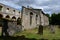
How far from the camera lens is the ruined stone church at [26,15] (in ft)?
98.2

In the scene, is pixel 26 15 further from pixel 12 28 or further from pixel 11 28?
pixel 11 28

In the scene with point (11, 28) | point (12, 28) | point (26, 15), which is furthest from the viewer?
point (26, 15)

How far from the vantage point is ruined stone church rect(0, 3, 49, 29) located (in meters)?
29.9

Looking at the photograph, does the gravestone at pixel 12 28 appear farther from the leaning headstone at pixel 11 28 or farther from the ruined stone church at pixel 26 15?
the ruined stone church at pixel 26 15

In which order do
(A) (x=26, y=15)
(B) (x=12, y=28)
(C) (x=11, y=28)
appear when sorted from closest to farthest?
(C) (x=11, y=28) → (B) (x=12, y=28) → (A) (x=26, y=15)

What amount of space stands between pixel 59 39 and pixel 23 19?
14.2 meters

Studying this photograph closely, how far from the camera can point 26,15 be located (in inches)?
1193

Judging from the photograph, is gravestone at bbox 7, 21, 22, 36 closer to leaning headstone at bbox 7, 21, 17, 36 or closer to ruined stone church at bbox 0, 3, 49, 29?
leaning headstone at bbox 7, 21, 17, 36

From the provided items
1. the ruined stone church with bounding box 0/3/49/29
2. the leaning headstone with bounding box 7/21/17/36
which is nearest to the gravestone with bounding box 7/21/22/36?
the leaning headstone with bounding box 7/21/17/36

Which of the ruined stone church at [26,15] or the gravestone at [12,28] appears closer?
the gravestone at [12,28]

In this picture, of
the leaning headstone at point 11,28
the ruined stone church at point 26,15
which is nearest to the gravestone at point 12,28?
the leaning headstone at point 11,28

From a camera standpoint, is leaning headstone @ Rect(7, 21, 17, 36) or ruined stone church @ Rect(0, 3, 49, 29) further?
ruined stone church @ Rect(0, 3, 49, 29)

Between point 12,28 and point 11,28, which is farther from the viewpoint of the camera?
point 12,28

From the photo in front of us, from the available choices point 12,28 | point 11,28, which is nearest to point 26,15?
point 12,28
